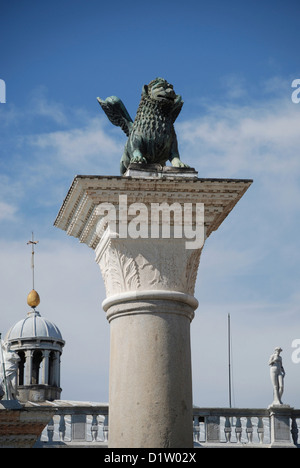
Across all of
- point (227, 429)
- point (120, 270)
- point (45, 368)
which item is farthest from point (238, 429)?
point (45, 368)

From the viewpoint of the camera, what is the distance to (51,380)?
136 feet

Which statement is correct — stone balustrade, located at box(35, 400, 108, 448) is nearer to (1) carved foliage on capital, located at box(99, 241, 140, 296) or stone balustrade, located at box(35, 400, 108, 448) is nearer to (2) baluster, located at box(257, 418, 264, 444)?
(2) baluster, located at box(257, 418, 264, 444)

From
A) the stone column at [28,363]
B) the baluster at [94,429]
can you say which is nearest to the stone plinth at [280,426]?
the baluster at [94,429]

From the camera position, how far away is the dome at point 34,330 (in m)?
41.7

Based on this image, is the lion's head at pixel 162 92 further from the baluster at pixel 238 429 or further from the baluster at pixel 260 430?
the baluster at pixel 260 430

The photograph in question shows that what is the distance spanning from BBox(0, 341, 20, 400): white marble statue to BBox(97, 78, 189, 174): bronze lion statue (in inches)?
384

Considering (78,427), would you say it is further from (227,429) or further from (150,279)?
(150,279)

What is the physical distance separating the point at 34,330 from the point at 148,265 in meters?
34.7

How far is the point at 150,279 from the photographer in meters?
7.79

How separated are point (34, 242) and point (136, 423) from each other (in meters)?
34.4

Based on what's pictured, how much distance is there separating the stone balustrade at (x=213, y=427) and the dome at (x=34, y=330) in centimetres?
2230

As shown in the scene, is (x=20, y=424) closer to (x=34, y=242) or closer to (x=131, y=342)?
(x=131, y=342)

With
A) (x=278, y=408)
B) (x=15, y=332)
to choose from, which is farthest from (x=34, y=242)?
(x=278, y=408)

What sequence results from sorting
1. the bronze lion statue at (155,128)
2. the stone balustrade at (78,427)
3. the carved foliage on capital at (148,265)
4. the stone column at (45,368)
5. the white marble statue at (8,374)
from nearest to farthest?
the carved foliage on capital at (148,265) < the bronze lion statue at (155,128) < the white marble statue at (8,374) < the stone balustrade at (78,427) < the stone column at (45,368)
